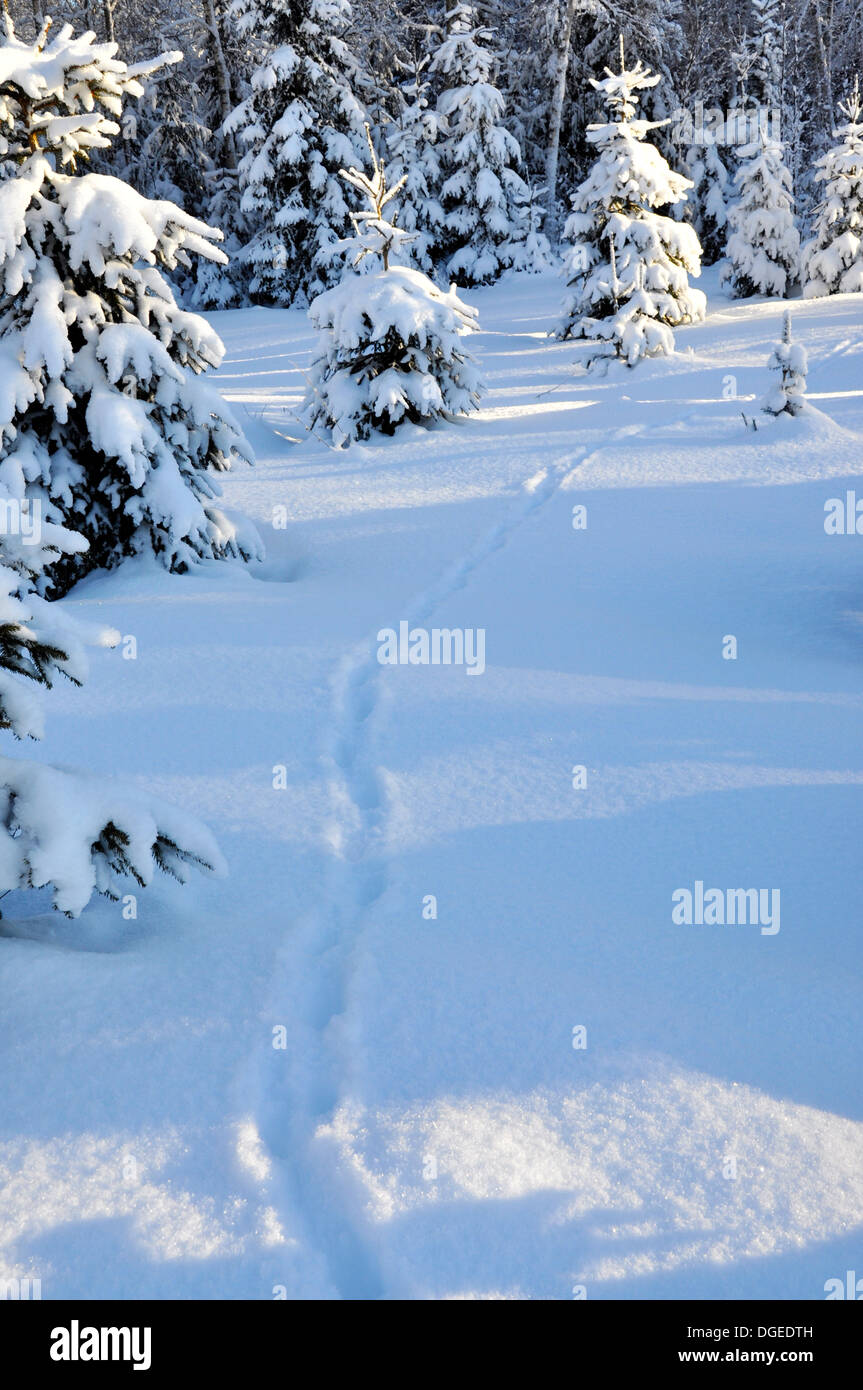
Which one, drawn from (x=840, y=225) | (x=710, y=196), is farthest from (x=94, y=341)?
(x=710, y=196)

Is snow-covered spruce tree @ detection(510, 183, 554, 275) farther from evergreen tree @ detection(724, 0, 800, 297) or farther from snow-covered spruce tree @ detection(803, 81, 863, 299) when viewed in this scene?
snow-covered spruce tree @ detection(803, 81, 863, 299)

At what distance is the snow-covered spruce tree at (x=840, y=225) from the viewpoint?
64.9 feet

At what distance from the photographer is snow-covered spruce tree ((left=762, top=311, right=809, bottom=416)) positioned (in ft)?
35.7

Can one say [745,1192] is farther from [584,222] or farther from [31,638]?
[584,222]

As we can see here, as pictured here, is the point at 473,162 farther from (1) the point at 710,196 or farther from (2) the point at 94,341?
(2) the point at 94,341

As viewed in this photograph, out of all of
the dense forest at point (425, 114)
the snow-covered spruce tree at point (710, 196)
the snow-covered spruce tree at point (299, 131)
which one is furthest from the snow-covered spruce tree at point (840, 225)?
the snow-covered spruce tree at point (299, 131)

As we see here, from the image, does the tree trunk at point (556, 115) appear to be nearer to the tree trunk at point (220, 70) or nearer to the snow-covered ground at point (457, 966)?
the tree trunk at point (220, 70)

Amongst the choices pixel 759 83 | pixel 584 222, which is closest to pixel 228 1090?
pixel 584 222

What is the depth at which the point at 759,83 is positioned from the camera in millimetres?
28641

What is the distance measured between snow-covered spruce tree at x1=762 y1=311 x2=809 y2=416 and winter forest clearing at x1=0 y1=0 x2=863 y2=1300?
0.22 ft

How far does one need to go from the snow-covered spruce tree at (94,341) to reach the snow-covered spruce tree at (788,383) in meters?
6.37

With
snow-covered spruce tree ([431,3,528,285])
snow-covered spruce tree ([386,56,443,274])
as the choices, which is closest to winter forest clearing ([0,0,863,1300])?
snow-covered spruce tree ([431,3,528,285])
